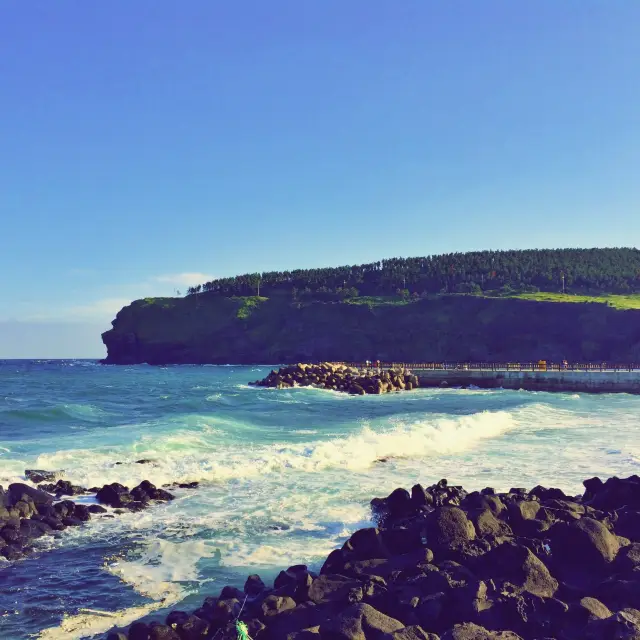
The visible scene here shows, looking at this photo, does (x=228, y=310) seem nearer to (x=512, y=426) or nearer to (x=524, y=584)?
(x=512, y=426)

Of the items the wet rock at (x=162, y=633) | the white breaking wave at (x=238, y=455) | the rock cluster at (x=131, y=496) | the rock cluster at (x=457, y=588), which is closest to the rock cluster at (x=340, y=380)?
the white breaking wave at (x=238, y=455)

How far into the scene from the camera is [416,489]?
37.1ft

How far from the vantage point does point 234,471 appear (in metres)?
16.2

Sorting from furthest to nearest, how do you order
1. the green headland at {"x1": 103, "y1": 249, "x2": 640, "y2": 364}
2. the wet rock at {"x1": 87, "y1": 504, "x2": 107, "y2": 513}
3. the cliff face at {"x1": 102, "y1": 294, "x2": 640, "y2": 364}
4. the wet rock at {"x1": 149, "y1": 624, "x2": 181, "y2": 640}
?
the green headland at {"x1": 103, "y1": 249, "x2": 640, "y2": 364}, the cliff face at {"x1": 102, "y1": 294, "x2": 640, "y2": 364}, the wet rock at {"x1": 87, "y1": 504, "x2": 107, "y2": 513}, the wet rock at {"x1": 149, "y1": 624, "x2": 181, "y2": 640}

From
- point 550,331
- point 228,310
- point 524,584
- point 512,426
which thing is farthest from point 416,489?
point 228,310

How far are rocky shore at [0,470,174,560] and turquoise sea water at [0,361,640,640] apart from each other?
1.14 ft

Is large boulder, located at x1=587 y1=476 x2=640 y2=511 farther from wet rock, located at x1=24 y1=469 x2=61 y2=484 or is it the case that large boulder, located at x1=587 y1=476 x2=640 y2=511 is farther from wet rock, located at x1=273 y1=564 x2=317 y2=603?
wet rock, located at x1=24 y1=469 x2=61 y2=484

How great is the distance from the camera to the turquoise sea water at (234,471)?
8.43 m

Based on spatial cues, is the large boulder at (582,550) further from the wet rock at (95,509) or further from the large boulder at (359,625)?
the wet rock at (95,509)

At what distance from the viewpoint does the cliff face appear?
293ft

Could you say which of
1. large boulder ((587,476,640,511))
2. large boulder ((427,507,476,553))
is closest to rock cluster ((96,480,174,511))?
large boulder ((427,507,476,553))

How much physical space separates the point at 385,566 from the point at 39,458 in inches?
503

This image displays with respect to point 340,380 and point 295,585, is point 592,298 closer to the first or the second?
point 340,380

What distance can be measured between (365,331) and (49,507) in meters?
→ 99.2
